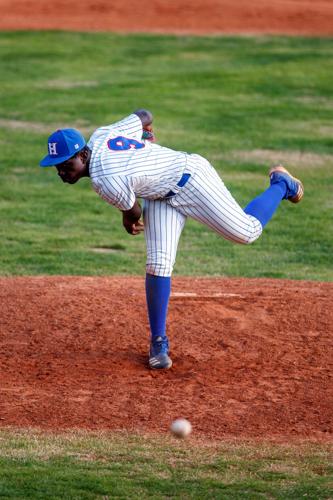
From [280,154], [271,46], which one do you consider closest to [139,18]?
[271,46]

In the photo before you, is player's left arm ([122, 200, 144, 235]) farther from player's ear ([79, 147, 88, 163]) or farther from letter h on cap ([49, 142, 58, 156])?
letter h on cap ([49, 142, 58, 156])

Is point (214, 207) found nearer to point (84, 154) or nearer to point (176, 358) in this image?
point (84, 154)

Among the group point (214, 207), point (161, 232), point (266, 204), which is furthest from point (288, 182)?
point (161, 232)

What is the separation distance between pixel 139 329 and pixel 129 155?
168 cm

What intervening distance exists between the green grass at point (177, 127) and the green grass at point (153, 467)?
4.28 metres

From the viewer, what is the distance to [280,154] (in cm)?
1443

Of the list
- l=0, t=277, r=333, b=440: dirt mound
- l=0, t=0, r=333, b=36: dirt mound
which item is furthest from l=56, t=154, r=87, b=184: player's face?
l=0, t=0, r=333, b=36: dirt mound

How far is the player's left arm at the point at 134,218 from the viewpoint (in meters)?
6.46

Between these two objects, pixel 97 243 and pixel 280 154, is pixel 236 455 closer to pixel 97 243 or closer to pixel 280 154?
pixel 97 243

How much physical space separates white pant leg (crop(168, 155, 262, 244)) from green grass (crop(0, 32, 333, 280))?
10.6 ft

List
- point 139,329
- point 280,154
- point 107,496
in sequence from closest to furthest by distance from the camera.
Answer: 1. point 107,496
2. point 139,329
3. point 280,154

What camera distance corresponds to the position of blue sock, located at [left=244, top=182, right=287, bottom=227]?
696cm

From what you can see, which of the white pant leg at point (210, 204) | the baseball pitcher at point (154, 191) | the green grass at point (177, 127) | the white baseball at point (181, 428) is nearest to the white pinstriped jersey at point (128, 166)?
the baseball pitcher at point (154, 191)

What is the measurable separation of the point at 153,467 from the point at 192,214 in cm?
194
